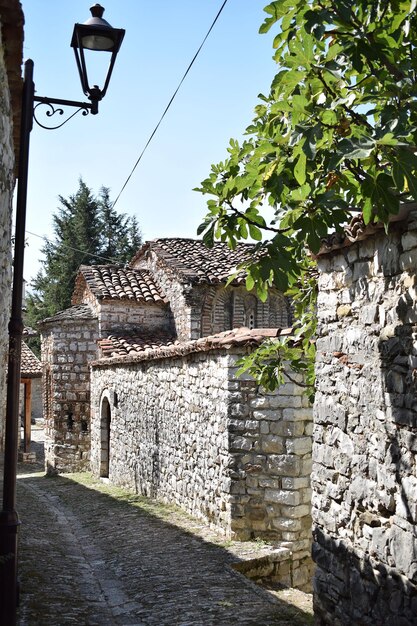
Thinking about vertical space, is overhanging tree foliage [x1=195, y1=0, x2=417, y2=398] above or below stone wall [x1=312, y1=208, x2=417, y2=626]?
above

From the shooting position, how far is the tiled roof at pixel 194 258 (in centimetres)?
1620

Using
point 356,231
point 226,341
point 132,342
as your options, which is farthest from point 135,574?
point 132,342

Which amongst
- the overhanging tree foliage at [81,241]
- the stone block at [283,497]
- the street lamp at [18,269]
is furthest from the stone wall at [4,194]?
the overhanging tree foliage at [81,241]

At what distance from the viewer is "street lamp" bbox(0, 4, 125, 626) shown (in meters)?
4.14

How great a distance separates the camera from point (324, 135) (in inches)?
135

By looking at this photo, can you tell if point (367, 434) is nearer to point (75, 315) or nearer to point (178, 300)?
point (178, 300)

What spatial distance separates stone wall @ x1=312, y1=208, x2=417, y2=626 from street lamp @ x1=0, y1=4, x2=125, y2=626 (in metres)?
2.13

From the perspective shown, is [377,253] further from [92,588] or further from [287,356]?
[92,588]

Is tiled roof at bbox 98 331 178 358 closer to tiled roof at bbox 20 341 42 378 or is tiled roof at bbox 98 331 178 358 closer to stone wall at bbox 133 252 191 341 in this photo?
stone wall at bbox 133 252 191 341

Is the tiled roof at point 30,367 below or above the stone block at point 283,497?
above

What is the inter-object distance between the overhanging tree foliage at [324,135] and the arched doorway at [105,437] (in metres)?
11.4

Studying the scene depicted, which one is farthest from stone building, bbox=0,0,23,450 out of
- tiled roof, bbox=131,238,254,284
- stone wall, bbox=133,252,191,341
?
stone wall, bbox=133,252,191,341

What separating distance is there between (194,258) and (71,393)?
4803 millimetres

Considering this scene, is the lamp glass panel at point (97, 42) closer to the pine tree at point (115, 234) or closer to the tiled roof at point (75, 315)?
the tiled roof at point (75, 315)
